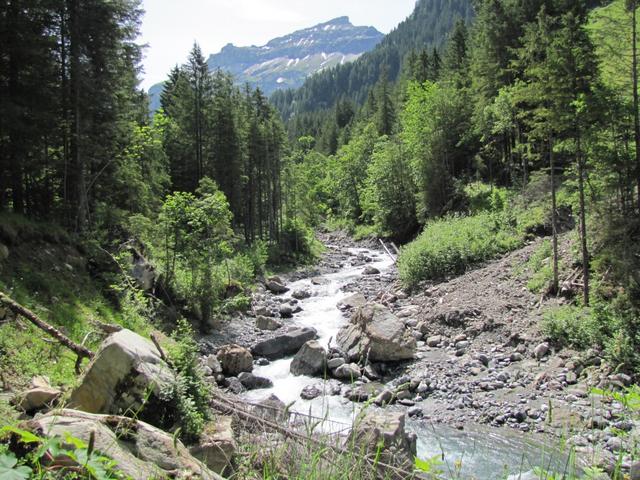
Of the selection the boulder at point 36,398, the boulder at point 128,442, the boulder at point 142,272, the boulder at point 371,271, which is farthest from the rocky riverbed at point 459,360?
the boulder at point 371,271

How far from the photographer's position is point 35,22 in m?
15.7

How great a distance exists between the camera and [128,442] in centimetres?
470

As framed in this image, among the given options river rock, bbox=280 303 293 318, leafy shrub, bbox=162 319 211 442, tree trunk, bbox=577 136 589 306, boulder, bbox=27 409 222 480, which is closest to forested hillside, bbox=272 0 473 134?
river rock, bbox=280 303 293 318

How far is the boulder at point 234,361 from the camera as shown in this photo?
1597 cm

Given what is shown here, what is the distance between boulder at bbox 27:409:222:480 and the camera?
3.54 m

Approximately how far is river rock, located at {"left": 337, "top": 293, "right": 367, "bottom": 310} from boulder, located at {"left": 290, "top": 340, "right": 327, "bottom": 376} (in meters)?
7.55

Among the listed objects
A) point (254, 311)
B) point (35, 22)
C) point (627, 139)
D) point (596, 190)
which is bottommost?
point (254, 311)

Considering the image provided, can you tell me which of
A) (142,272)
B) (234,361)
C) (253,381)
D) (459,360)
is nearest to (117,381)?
(253,381)

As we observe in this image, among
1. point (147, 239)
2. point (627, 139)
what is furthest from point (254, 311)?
point (627, 139)

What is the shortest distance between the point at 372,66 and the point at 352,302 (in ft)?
577

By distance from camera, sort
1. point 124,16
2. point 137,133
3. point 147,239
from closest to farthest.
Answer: point 124,16 < point 147,239 < point 137,133

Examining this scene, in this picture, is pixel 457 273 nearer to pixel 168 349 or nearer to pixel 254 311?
pixel 254 311

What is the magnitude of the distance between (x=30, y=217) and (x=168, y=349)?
10427 millimetres

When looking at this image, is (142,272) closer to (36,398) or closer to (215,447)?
(36,398)
